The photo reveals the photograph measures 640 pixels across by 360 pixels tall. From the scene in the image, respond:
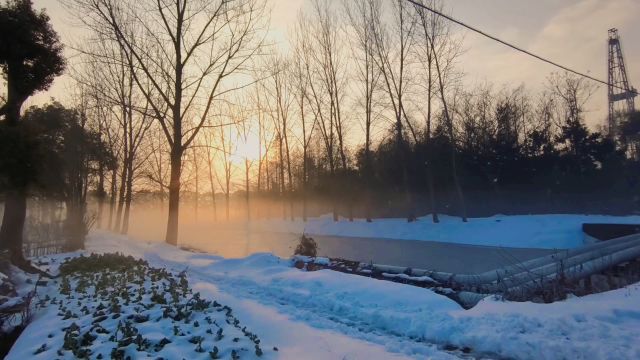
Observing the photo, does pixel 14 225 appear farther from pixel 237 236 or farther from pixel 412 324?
pixel 237 236

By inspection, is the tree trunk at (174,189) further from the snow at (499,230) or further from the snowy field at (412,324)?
the snow at (499,230)

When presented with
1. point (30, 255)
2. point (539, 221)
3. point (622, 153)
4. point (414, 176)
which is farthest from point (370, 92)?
point (30, 255)

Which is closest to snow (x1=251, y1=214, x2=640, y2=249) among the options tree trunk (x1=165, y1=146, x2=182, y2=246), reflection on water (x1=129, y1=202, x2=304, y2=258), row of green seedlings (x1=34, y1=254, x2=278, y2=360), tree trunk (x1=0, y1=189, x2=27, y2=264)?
reflection on water (x1=129, y1=202, x2=304, y2=258)

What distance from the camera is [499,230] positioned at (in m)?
26.0

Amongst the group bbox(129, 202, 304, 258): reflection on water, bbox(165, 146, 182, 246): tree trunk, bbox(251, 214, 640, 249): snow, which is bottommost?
bbox(129, 202, 304, 258): reflection on water

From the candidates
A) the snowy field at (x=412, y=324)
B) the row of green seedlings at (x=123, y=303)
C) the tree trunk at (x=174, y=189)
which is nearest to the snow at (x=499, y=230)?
the tree trunk at (x=174, y=189)

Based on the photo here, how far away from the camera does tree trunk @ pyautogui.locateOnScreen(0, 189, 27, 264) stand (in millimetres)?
11883

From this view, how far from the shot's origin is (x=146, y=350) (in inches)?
220

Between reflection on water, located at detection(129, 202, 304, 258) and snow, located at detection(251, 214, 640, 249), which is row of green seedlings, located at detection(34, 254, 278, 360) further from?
snow, located at detection(251, 214, 640, 249)

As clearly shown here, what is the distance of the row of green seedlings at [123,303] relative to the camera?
5.80 m

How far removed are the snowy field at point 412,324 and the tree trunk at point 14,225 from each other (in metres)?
5.18

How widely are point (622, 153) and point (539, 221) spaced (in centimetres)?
1134

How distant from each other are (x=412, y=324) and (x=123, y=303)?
4518mm

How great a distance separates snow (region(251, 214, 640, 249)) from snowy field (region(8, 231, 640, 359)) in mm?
16044
